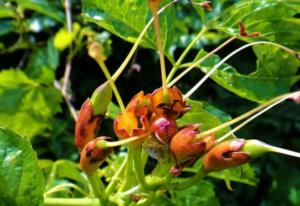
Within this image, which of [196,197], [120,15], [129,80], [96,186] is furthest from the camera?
[129,80]

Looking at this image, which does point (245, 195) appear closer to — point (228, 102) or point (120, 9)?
point (228, 102)

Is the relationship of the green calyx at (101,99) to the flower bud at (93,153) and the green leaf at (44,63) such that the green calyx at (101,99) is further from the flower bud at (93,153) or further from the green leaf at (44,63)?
the green leaf at (44,63)

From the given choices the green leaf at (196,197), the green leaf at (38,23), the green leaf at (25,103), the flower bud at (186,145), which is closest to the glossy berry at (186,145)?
the flower bud at (186,145)

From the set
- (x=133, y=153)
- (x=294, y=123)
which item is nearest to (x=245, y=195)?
(x=294, y=123)

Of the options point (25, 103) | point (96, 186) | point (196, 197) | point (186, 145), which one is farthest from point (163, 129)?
point (25, 103)

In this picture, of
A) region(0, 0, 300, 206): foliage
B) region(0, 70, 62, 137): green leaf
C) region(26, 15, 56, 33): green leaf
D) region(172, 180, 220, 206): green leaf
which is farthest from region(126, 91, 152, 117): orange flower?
region(26, 15, 56, 33): green leaf

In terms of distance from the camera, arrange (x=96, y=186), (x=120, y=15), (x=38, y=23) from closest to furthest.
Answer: (x=96, y=186), (x=120, y=15), (x=38, y=23)

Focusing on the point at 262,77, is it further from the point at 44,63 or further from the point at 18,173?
the point at 44,63
